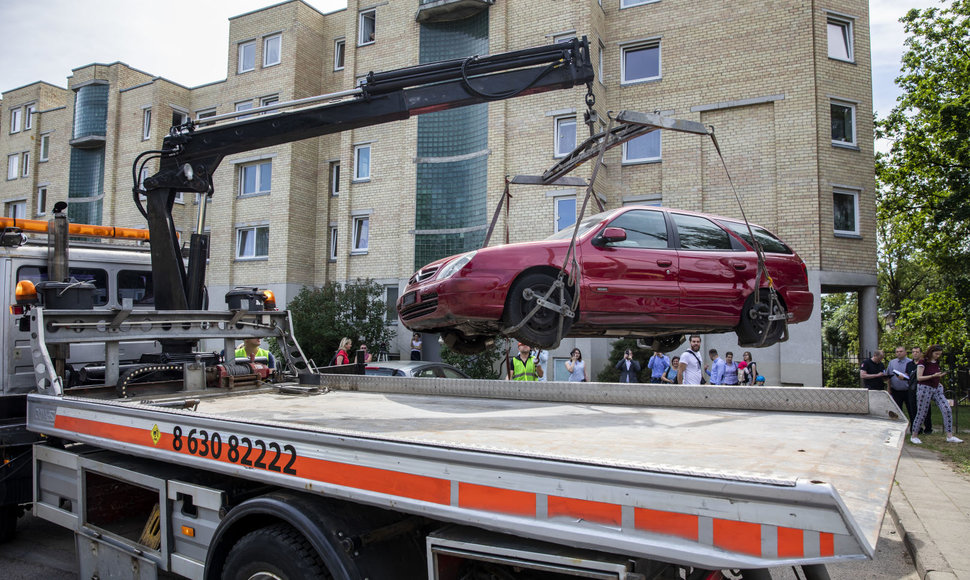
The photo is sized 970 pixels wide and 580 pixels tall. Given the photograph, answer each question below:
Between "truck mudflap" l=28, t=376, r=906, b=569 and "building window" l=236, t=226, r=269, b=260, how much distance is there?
21457 millimetres

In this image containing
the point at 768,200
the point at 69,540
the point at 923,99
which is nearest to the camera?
the point at 69,540

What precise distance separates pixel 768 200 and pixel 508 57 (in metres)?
14.6

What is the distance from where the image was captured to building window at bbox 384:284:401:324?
835 inches

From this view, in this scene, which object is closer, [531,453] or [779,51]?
[531,453]

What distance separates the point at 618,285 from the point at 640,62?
17.0m

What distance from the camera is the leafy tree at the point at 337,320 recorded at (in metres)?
19.8

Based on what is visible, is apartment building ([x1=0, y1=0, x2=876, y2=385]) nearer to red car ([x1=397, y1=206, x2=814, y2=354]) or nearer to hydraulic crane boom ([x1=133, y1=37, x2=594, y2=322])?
red car ([x1=397, y1=206, x2=814, y2=354])

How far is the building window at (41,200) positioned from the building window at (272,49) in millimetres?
17595

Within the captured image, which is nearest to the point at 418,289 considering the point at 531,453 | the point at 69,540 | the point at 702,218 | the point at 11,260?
the point at 702,218

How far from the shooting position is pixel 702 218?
213 inches

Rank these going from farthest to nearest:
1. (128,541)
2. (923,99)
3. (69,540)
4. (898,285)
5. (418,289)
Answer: (898,285), (923,99), (69,540), (418,289), (128,541)

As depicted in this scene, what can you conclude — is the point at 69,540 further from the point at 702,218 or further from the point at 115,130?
the point at 115,130

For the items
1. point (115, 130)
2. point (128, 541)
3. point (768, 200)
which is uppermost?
point (115, 130)

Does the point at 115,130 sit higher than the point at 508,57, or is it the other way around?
the point at 115,130
